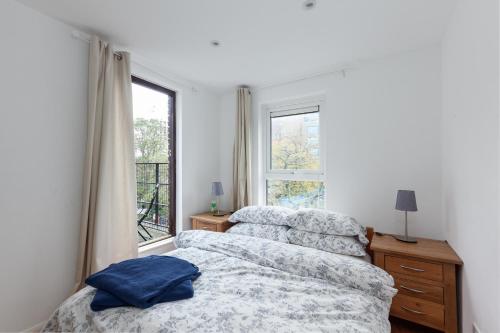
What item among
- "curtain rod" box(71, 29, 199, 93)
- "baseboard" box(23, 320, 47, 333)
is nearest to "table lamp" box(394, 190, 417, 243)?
"curtain rod" box(71, 29, 199, 93)

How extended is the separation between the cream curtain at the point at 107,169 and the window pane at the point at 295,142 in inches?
73.1

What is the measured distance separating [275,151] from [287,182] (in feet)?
1.56

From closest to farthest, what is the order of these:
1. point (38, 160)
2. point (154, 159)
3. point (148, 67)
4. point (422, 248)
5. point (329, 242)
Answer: point (38, 160) < point (422, 248) < point (329, 242) < point (148, 67) < point (154, 159)

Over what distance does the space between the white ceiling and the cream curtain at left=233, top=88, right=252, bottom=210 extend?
2.16 ft

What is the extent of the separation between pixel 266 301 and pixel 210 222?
1.74 meters

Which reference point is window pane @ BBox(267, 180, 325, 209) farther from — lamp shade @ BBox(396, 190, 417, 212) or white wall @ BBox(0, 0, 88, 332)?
white wall @ BBox(0, 0, 88, 332)

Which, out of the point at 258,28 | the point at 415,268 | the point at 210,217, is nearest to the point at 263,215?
the point at 210,217

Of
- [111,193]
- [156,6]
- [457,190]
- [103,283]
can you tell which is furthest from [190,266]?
[457,190]

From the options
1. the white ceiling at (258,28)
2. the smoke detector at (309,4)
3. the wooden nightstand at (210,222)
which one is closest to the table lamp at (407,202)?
the white ceiling at (258,28)

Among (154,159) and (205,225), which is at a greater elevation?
(154,159)

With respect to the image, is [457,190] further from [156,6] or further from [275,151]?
[156,6]

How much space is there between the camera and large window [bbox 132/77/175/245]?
274cm

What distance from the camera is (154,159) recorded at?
289cm

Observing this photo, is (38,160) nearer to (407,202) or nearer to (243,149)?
(243,149)
